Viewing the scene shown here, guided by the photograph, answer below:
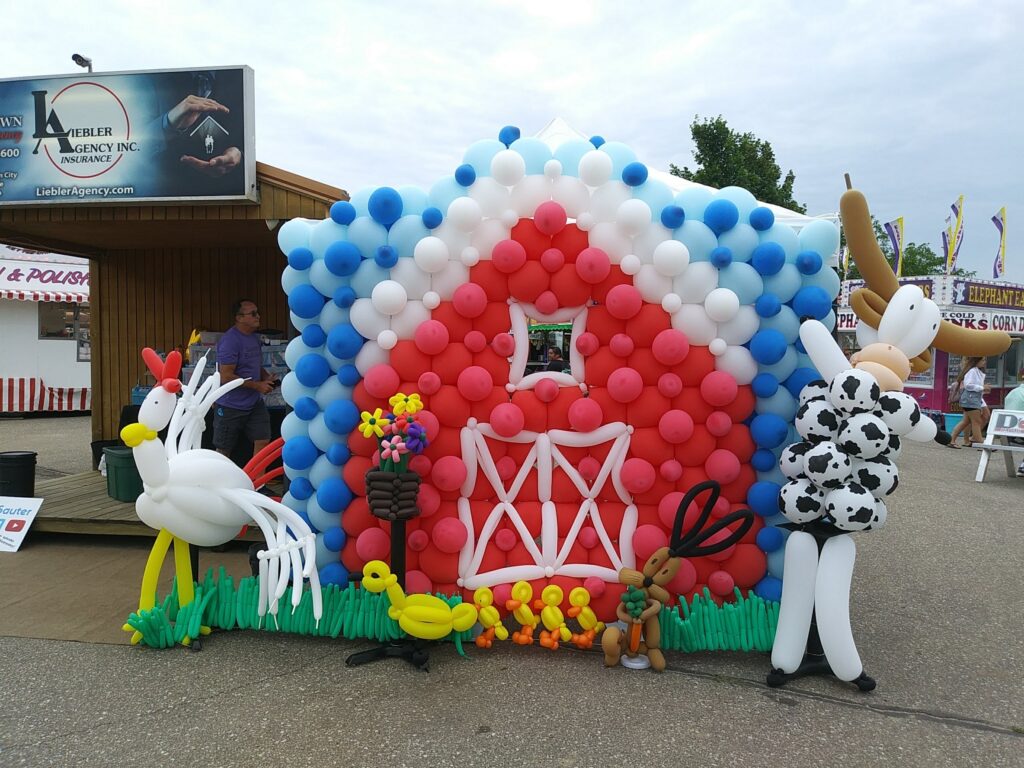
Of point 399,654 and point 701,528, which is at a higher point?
point 701,528

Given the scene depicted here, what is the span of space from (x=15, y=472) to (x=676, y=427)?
4.74 metres

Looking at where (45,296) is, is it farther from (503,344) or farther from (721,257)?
(721,257)

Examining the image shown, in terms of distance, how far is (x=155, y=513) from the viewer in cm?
335

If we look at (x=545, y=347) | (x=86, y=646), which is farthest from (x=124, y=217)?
(x=545, y=347)

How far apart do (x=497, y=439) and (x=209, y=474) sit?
1.37m

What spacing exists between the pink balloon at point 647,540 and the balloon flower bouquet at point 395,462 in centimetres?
106

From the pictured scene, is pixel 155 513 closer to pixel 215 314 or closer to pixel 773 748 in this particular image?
pixel 773 748

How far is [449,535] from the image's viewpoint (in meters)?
3.41

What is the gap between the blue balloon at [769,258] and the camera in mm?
3330

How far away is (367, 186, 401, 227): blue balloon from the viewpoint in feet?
11.3

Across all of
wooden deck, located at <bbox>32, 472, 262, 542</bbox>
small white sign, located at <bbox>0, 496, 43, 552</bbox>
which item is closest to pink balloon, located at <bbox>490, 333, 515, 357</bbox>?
wooden deck, located at <bbox>32, 472, 262, 542</bbox>

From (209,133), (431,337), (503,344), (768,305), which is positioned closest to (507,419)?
(503,344)

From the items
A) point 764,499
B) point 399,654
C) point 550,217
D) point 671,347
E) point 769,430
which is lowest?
point 399,654

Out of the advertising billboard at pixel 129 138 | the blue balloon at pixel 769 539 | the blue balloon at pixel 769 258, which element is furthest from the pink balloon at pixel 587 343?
the advertising billboard at pixel 129 138
